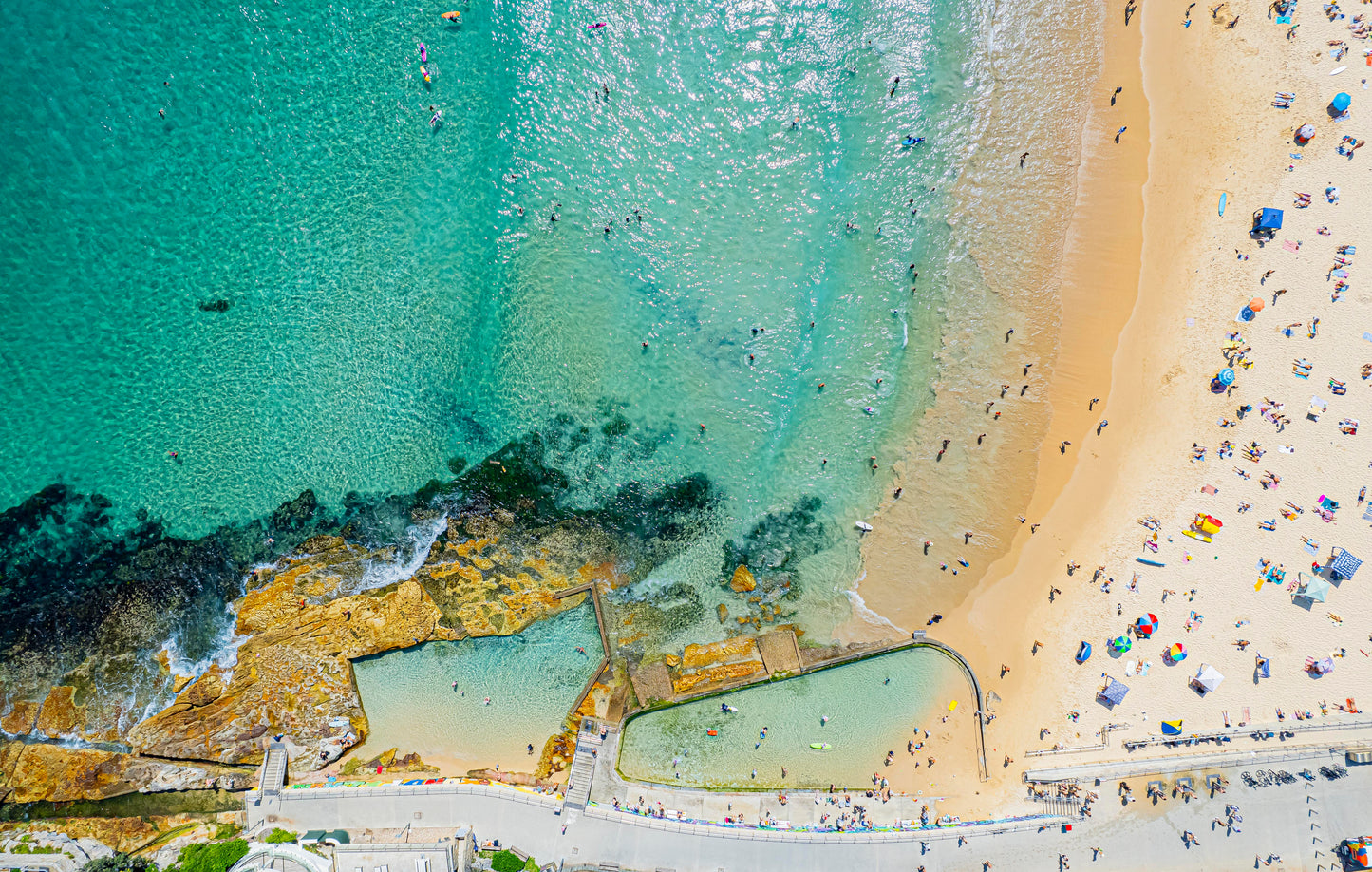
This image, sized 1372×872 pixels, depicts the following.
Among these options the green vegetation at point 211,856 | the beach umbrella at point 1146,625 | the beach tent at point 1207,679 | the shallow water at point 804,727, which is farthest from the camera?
the shallow water at point 804,727

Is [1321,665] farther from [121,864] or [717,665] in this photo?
[121,864]

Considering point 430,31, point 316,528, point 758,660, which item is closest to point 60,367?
point 316,528

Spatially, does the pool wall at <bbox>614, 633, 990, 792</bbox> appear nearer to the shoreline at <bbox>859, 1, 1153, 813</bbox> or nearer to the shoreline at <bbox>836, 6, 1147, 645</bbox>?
the shoreline at <bbox>859, 1, 1153, 813</bbox>

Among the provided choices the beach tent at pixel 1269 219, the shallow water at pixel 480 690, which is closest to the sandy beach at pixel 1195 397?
the beach tent at pixel 1269 219

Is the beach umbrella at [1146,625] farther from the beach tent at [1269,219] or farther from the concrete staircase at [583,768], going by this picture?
the concrete staircase at [583,768]

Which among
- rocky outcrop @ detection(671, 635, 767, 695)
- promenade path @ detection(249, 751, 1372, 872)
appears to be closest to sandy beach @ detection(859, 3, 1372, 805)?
promenade path @ detection(249, 751, 1372, 872)

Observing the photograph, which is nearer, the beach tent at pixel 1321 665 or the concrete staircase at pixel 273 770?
the beach tent at pixel 1321 665

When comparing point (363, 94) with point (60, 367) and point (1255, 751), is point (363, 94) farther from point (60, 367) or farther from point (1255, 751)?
point (1255, 751)

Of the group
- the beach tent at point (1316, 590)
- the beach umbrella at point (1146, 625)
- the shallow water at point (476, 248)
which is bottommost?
the beach tent at point (1316, 590)
